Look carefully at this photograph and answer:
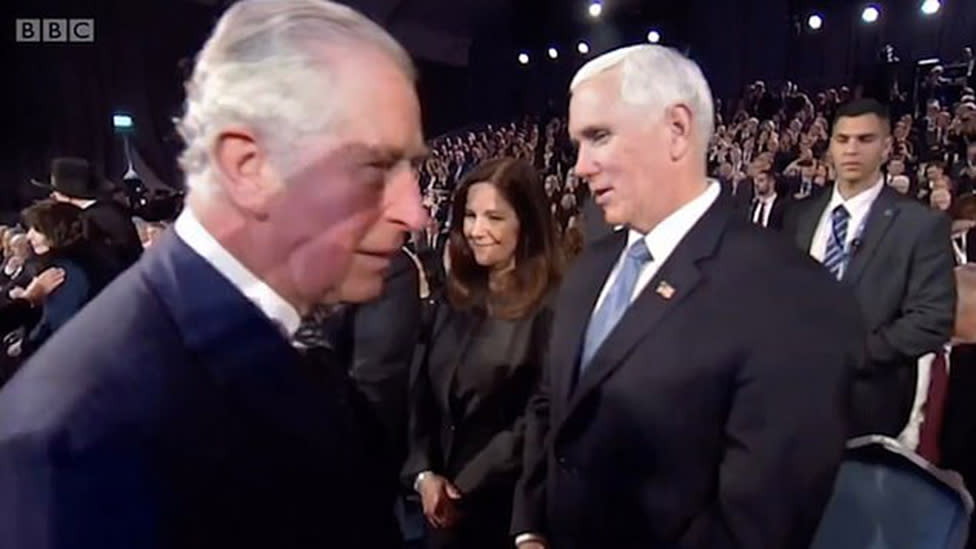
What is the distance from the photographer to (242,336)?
0.82 m

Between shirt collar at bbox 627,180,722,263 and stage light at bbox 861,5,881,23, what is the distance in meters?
10.9

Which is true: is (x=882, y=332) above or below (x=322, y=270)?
below

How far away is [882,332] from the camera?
3.04m

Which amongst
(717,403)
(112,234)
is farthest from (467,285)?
(112,234)

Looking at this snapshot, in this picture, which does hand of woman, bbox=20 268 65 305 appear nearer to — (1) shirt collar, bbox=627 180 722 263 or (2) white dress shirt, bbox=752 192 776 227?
(1) shirt collar, bbox=627 180 722 263

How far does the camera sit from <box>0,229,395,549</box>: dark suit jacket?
73 cm

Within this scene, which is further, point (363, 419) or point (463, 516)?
point (463, 516)

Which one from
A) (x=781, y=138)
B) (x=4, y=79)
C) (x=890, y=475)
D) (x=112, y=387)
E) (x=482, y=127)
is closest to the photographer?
(x=112, y=387)

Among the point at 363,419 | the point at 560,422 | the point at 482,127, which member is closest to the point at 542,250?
the point at 560,422

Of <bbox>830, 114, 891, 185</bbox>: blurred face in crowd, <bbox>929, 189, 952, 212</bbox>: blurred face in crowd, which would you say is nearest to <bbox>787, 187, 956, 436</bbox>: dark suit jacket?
<bbox>830, 114, 891, 185</bbox>: blurred face in crowd

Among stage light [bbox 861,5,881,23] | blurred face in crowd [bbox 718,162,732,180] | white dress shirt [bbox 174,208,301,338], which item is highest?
stage light [bbox 861,5,881,23]

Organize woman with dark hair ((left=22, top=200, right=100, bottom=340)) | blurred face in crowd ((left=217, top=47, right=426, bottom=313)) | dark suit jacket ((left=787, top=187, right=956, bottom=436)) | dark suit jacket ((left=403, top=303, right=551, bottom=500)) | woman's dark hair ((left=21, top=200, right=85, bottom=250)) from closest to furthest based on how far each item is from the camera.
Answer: blurred face in crowd ((left=217, top=47, right=426, bottom=313))
dark suit jacket ((left=403, top=303, right=551, bottom=500))
dark suit jacket ((left=787, top=187, right=956, bottom=436))
woman with dark hair ((left=22, top=200, right=100, bottom=340))
woman's dark hair ((left=21, top=200, right=85, bottom=250))

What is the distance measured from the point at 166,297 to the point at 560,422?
0.89 meters

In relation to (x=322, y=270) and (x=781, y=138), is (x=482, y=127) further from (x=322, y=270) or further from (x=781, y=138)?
(x=322, y=270)
